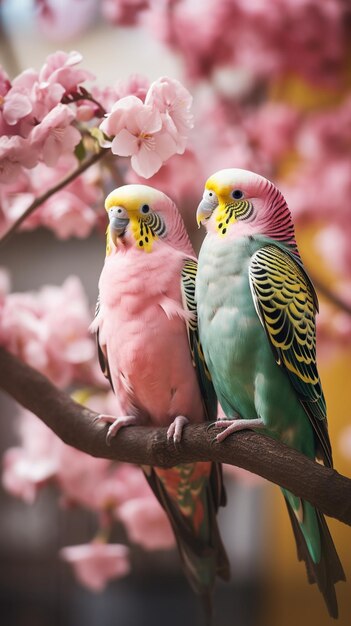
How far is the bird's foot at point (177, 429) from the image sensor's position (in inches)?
15.7

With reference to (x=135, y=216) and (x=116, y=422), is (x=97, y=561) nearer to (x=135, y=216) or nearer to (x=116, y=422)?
(x=116, y=422)

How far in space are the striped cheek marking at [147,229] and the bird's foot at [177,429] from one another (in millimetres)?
99

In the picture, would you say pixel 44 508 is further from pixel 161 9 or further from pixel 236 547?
pixel 161 9

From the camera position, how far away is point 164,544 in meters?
0.72

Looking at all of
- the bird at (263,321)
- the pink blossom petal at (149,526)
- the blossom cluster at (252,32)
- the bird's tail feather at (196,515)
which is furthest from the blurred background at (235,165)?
the bird at (263,321)

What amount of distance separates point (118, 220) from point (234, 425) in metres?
0.13

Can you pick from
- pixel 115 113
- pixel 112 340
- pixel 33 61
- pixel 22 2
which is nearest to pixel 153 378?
pixel 112 340

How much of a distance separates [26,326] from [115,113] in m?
0.27

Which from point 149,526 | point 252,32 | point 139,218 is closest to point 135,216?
point 139,218

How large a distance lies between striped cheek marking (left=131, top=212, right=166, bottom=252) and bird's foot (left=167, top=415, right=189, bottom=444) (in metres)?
0.10

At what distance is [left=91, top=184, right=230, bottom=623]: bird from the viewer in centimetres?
40

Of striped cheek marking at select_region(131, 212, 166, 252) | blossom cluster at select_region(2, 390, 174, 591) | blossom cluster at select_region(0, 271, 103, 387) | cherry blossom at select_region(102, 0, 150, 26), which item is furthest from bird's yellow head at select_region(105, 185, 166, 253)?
cherry blossom at select_region(102, 0, 150, 26)

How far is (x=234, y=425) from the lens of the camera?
1.23 ft

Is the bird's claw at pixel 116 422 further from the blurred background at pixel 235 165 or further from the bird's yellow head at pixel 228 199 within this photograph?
the blurred background at pixel 235 165
